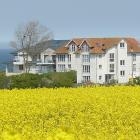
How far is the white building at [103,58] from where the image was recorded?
8694 centimetres

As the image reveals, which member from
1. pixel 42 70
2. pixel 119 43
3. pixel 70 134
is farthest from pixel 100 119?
pixel 42 70

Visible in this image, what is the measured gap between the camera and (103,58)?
87875 millimetres

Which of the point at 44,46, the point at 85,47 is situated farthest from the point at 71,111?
the point at 44,46

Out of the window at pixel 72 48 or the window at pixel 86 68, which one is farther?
the window at pixel 72 48

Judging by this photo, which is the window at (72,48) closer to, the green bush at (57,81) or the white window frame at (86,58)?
the white window frame at (86,58)

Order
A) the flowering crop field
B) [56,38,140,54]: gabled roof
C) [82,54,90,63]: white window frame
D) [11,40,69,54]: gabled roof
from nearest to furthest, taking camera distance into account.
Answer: the flowering crop field → [56,38,140,54]: gabled roof → [82,54,90,63]: white window frame → [11,40,69,54]: gabled roof

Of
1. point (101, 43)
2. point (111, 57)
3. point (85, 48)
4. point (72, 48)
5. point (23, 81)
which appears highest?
point (101, 43)

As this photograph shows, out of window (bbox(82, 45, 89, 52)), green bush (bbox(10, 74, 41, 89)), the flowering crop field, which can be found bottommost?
the flowering crop field

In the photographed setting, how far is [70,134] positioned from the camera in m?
6.01

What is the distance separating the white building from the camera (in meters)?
86.9

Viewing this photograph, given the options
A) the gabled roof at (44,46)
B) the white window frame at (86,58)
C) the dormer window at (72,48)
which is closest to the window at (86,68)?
the white window frame at (86,58)

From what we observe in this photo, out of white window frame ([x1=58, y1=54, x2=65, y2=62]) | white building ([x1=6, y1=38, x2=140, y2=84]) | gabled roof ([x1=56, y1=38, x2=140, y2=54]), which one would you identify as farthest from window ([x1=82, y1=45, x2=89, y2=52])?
white window frame ([x1=58, y1=54, x2=65, y2=62])

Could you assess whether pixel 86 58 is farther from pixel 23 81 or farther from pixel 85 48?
pixel 23 81

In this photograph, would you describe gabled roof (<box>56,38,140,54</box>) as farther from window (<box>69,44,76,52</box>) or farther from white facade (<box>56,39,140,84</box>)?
window (<box>69,44,76,52</box>)
